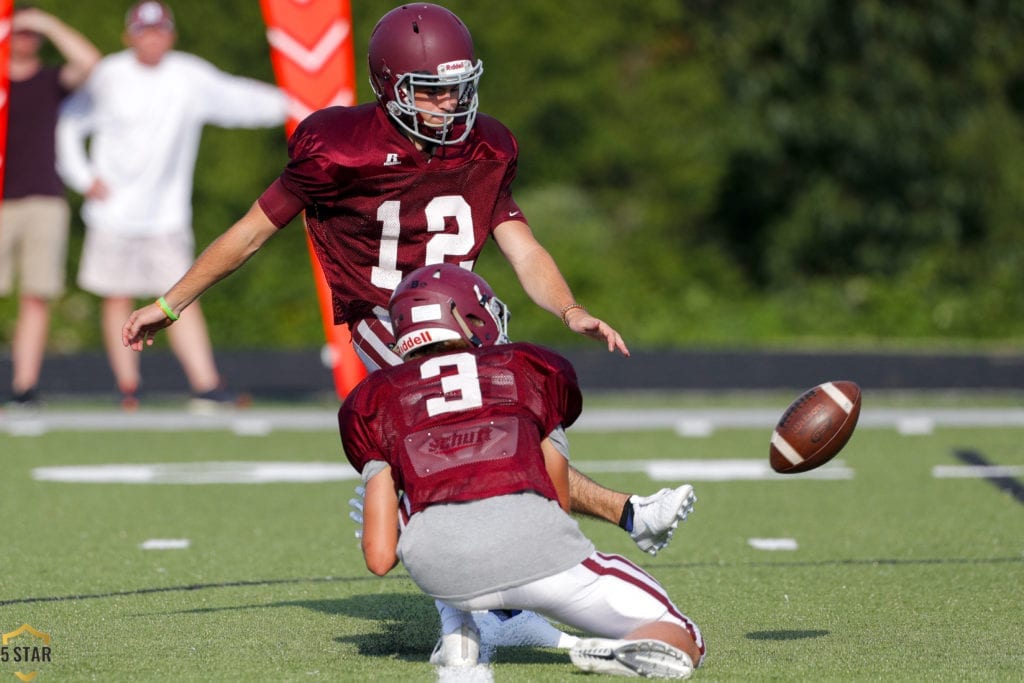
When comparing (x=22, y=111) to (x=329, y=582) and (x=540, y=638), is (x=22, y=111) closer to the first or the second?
(x=329, y=582)

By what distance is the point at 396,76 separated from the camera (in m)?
4.50

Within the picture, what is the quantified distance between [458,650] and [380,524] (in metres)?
0.36

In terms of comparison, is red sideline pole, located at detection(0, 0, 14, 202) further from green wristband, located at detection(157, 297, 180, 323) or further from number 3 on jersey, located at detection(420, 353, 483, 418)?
number 3 on jersey, located at detection(420, 353, 483, 418)

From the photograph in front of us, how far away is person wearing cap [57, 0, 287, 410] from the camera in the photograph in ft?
31.7

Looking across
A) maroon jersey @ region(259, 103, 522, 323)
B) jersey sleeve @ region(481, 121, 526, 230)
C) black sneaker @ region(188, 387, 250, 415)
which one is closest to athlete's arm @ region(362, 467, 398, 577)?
maroon jersey @ region(259, 103, 522, 323)

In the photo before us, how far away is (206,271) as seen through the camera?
4.57 m

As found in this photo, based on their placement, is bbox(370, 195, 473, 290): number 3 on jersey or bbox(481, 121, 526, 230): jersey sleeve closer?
bbox(370, 195, 473, 290): number 3 on jersey

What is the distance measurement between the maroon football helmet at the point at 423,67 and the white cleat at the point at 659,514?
115 centimetres

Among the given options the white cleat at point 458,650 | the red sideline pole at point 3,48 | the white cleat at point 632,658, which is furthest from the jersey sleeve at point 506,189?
the red sideline pole at point 3,48

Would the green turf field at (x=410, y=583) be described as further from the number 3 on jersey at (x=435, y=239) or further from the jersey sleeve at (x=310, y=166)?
the jersey sleeve at (x=310, y=166)

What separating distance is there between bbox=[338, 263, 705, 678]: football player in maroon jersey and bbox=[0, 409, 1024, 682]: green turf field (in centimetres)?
16

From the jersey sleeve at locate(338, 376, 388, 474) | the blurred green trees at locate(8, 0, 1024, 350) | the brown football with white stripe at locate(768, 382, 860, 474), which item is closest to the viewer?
the jersey sleeve at locate(338, 376, 388, 474)

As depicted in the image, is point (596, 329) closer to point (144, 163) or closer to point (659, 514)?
point (659, 514)

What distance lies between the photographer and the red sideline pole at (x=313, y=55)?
765cm
